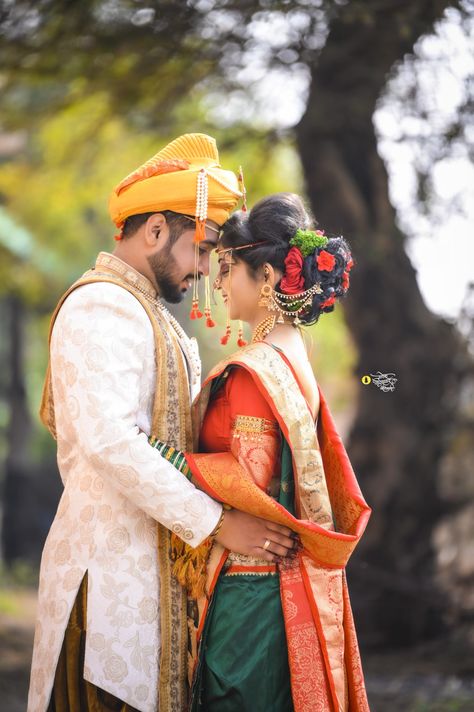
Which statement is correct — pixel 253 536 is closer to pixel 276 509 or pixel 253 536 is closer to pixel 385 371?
pixel 276 509

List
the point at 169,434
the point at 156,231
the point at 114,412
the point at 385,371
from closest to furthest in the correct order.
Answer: the point at 114,412
the point at 169,434
the point at 156,231
the point at 385,371

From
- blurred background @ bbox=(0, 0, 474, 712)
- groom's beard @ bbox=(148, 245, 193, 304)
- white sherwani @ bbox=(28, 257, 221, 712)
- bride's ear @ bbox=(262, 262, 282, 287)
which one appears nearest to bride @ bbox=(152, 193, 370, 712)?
bride's ear @ bbox=(262, 262, 282, 287)

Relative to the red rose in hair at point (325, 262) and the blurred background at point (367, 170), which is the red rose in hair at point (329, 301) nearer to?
the red rose in hair at point (325, 262)

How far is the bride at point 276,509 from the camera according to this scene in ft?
8.43

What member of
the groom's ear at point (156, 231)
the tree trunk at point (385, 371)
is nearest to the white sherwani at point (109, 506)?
the groom's ear at point (156, 231)

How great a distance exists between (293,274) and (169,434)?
2.05 ft

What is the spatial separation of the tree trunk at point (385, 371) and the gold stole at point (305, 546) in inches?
137

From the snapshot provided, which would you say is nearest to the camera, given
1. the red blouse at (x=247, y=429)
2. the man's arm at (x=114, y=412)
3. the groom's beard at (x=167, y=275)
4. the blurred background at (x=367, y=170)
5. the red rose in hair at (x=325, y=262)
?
the man's arm at (x=114, y=412)

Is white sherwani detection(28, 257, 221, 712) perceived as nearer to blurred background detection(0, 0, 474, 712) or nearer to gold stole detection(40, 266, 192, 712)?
gold stole detection(40, 266, 192, 712)

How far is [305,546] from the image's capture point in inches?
102

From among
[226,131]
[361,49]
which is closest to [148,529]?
[361,49]

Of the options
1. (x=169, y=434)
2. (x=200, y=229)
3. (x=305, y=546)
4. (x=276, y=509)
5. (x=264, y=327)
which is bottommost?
(x=305, y=546)

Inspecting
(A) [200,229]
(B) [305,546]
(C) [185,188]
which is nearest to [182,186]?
(C) [185,188]

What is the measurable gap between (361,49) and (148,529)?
4.05m
